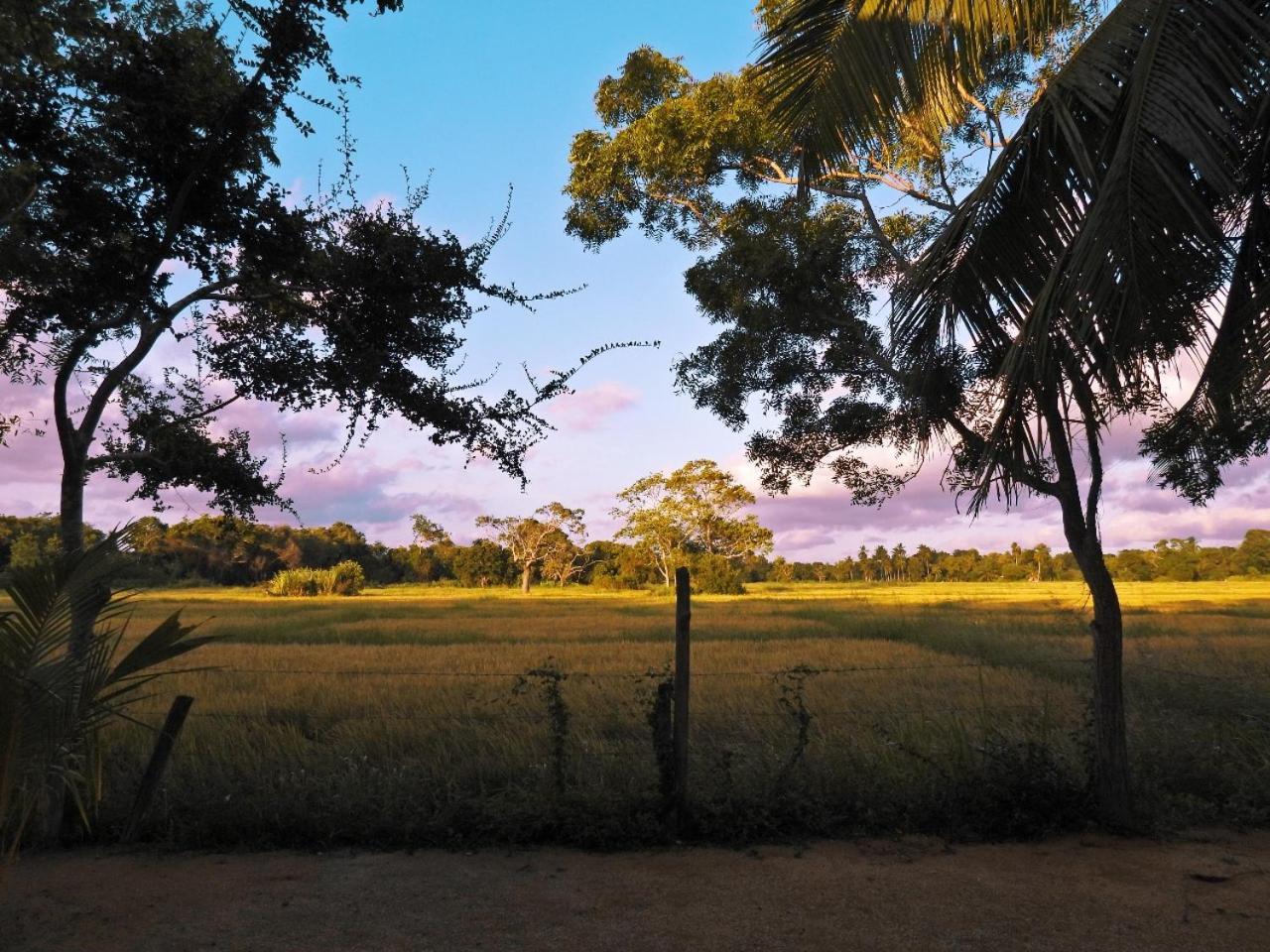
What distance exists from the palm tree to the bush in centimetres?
5622

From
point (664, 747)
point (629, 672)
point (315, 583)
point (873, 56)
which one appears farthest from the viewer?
point (315, 583)

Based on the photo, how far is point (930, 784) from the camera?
6.79 m

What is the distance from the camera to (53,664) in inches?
173

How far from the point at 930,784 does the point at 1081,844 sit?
1.10m

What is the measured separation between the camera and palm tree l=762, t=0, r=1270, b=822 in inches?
163

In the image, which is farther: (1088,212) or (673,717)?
(673,717)

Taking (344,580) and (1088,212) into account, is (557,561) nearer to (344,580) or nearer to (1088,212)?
(344,580)

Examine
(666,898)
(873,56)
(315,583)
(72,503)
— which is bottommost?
(666,898)

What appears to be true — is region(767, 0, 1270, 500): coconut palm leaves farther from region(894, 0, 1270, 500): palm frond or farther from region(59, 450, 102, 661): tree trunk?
region(59, 450, 102, 661): tree trunk

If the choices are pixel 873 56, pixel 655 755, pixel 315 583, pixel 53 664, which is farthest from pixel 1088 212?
pixel 315 583

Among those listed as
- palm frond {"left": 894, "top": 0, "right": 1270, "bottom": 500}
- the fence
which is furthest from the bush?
palm frond {"left": 894, "top": 0, "right": 1270, "bottom": 500}

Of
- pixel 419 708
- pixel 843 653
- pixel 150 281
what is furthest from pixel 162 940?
pixel 843 653

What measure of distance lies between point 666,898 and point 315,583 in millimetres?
58094

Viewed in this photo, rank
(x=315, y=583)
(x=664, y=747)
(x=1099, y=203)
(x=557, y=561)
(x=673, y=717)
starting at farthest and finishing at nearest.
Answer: (x=557, y=561), (x=315, y=583), (x=673, y=717), (x=664, y=747), (x=1099, y=203)
